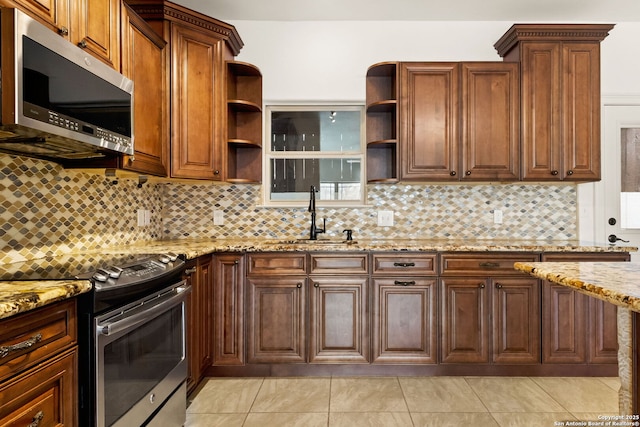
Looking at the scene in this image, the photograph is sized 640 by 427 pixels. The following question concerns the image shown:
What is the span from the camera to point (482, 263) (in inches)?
104

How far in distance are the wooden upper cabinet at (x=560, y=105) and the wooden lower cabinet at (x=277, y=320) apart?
6.30 ft

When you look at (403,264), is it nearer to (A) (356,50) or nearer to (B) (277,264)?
(B) (277,264)

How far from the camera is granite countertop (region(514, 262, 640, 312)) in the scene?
1.07 m

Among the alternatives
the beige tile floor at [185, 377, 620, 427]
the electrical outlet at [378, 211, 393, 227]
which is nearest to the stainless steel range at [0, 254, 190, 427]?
A: the beige tile floor at [185, 377, 620, 427]

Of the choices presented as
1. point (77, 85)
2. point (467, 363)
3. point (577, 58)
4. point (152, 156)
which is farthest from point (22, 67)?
point (577, 58)

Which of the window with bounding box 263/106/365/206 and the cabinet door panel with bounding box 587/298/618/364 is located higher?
the window with bounding box 263/106/365/206

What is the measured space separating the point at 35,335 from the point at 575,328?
3.02m

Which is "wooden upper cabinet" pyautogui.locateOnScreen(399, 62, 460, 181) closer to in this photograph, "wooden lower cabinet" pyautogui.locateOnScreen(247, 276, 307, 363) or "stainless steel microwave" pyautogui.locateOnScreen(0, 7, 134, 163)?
"wooden lower cabinet" pyautogui.locateOnScreen(247, 276, 307, 363)

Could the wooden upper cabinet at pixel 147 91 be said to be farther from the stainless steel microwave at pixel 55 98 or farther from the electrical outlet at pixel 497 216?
the electrical outlet at pixel 497 216

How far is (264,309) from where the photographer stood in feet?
8.78

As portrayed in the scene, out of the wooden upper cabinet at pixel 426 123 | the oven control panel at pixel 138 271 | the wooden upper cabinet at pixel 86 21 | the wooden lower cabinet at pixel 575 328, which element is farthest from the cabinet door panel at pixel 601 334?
the wooden upper cabinet at pixel 86 21

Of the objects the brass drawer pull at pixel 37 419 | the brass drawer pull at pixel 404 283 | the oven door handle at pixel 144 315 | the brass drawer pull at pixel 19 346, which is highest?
the brass drawer pull at pixel 19 346

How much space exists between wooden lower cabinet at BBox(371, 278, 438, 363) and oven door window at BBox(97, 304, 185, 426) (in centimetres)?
130

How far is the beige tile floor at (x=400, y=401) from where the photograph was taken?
7.02 feet
